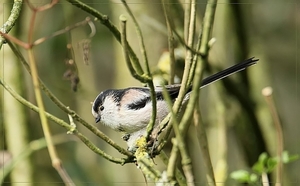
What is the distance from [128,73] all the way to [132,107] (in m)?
0.88

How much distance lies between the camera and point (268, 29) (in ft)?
12.8

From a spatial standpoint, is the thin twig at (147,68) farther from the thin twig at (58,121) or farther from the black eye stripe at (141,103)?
the black eye stripe at (141,103)

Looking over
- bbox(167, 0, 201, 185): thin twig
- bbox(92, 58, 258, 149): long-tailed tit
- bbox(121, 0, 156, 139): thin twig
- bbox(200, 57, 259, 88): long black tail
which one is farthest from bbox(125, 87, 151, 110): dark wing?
bbox(167, 0, 201, 185): thin twig

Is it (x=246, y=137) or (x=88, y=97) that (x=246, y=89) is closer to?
(x=246, y=137)

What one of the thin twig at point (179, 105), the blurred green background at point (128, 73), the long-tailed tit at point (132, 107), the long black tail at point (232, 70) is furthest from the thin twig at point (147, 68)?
the blurred green background at point (128, 73)

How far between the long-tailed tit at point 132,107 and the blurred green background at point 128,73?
0.31 metres

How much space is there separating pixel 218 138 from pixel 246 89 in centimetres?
35

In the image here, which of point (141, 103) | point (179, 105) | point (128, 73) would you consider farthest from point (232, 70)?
point (128, 73)

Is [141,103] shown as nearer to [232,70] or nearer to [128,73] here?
[232,70]

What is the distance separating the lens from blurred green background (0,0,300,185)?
2924mm

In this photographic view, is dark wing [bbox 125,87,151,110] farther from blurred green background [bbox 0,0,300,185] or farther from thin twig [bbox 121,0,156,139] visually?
thin twig [bbox 121,0,156,139]

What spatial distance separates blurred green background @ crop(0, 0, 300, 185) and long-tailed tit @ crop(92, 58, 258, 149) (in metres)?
0.31

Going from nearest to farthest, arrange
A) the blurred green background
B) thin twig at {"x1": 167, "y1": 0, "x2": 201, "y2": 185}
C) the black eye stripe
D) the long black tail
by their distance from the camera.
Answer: thin twig at {"x1": 167, "y1": 0, "x2": 201, "y2": 185}
the long black tail
the black eye stripe
the blurred green background

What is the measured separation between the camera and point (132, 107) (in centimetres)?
234
